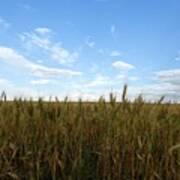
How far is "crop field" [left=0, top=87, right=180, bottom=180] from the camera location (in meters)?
3.21

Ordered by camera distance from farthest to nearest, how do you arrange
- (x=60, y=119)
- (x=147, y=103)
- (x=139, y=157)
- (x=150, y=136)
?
(x=147, y=103)
(x=60, y=119)
(x=150, y=136)
(x=139, y=157)

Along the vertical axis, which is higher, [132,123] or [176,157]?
[132,123]

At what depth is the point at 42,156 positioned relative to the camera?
3.39 m

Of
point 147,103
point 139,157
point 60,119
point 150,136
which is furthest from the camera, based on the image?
point 147,103

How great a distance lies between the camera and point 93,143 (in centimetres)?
345

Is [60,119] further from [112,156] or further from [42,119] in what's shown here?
[112,156]

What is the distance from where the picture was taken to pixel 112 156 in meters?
3.24

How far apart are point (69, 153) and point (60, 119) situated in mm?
396

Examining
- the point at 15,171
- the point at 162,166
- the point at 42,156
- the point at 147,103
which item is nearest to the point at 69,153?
the point at 42,156

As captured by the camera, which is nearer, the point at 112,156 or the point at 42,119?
the point at 112,156

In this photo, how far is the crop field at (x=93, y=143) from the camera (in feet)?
10.5

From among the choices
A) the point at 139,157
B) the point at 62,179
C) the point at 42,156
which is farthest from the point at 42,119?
the point at 139,157

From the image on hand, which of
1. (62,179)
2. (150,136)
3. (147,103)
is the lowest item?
(62,179)

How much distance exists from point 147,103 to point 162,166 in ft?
2.89
